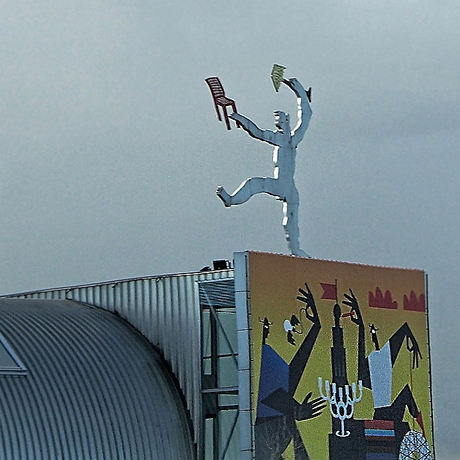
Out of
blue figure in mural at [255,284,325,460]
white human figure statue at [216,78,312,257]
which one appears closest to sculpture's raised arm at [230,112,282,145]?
white human figure statue at [216,78,312,257]

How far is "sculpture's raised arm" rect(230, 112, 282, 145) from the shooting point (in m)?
38.7

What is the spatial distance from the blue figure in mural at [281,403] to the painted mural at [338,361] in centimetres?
3

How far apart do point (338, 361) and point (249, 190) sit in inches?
228

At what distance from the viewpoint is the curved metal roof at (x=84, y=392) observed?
33.3 m

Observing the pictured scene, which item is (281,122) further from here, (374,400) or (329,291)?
(374,400)

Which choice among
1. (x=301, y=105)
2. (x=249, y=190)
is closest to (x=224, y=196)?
(x=249, y=190)

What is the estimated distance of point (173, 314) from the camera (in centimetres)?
3847

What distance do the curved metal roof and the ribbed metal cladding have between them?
1.02ft

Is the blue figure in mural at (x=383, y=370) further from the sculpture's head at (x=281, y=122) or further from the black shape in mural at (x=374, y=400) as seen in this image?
the sculpture's head at (x=281, y=122)

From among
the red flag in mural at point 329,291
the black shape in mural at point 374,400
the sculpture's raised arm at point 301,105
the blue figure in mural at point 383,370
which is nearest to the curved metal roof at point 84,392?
the black shape in mural at point 374,400

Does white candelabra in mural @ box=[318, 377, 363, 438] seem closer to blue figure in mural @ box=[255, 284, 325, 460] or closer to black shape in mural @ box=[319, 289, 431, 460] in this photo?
black shape in mural @ box=[319, 289, 431, 460]

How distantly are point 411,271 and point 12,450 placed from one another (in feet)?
54.9

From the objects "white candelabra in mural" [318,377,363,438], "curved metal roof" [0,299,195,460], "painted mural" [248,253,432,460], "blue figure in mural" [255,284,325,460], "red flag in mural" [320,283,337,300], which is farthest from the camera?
"red flag in mural" [320,283,337,300]

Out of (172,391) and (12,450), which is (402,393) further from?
(12,450)
